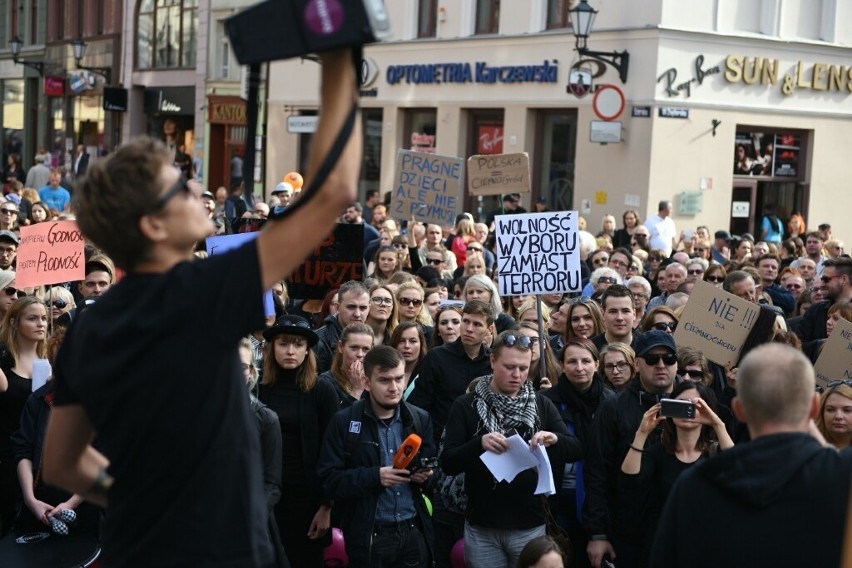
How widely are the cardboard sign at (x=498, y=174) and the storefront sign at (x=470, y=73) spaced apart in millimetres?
10074

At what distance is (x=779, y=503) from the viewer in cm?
326

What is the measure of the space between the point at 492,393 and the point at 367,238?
9.04m

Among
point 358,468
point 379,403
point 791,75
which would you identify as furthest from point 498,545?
point 791,75

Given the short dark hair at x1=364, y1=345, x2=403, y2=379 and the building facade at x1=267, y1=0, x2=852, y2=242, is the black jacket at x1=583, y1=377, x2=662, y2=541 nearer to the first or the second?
the short dark hair at x1=364, y1=345, x2=403, y2=379

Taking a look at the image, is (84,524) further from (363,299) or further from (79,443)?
(79,443)

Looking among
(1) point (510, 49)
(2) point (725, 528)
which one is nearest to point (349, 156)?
(2) point (725, 528)

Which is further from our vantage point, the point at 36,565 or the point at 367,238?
the point at 367,238

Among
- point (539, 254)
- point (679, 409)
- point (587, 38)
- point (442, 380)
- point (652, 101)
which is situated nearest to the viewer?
point (679, 409)

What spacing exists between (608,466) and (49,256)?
14.8 feet

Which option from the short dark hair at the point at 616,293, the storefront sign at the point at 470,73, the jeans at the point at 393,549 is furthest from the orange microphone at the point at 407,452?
the storefront sign at the point at 470,73

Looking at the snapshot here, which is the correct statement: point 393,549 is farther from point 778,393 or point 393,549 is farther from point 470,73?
point 470,73

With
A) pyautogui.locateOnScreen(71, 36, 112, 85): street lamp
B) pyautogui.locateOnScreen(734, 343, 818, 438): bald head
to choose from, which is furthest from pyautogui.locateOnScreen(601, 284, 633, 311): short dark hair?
pyautogui.locateOnScreen(71, 36, 112, 85): street lamp

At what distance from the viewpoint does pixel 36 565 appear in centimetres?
608

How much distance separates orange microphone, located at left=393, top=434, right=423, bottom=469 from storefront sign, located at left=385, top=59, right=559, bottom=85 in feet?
62.3
